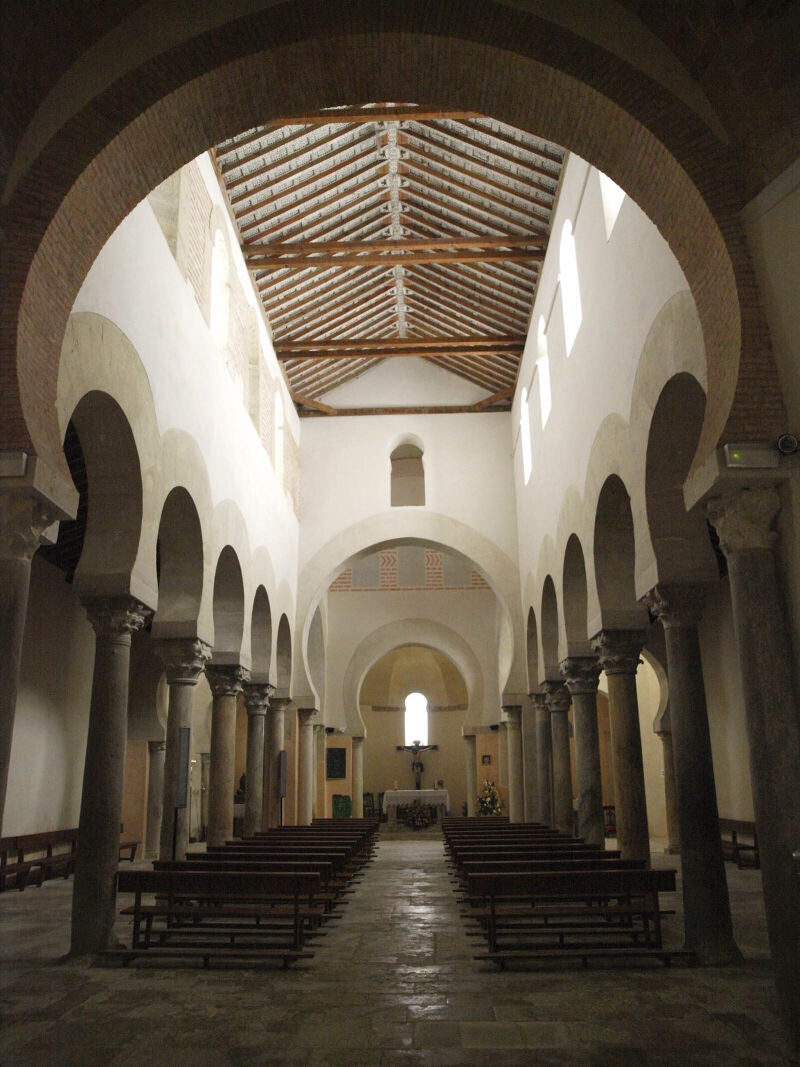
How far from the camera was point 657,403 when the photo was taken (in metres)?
8.16

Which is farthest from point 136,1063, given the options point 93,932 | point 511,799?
point 511,799

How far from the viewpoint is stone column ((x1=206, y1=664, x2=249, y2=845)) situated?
13.3 m

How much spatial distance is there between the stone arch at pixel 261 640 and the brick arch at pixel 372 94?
1042cm

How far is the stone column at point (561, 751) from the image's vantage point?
15703 millimetres

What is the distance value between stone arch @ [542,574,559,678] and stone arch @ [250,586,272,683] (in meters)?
5.04

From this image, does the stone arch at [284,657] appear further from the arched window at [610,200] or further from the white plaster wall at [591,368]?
the arched window at [610,200]

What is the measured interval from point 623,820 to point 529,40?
802cm

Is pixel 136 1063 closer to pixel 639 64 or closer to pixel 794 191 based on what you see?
pixel 794 191

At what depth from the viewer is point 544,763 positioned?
58.4 ft

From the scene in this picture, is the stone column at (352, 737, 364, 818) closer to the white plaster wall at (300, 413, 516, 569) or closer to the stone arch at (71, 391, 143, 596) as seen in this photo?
the white plaster wall at (300, 413, 516, 569)

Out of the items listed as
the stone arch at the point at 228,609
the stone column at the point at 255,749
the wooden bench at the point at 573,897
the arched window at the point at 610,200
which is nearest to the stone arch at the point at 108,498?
the wooden bench at the point at 573,897

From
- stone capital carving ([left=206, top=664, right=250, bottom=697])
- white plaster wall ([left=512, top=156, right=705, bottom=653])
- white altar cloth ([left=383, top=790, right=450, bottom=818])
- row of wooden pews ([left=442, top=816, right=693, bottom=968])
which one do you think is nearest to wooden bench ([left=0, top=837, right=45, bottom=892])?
stone capital carving ([left=206, top=664, right=250, bottom=697])

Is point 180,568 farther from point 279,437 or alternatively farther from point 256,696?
point 279,437

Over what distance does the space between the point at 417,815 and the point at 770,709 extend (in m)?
23.8
